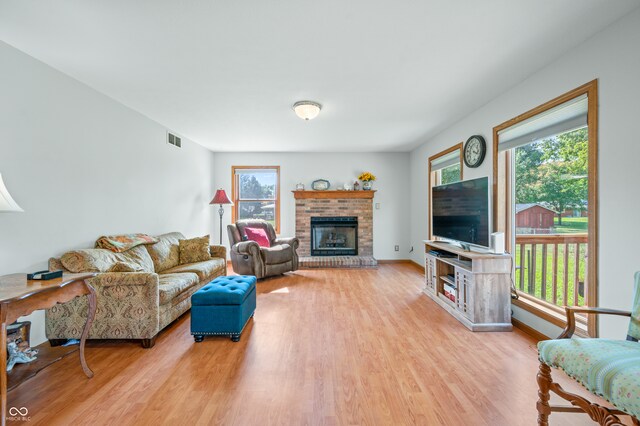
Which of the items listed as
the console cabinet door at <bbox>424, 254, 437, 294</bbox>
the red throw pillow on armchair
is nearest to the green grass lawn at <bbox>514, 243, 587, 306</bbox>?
the console cabinet door at <bbox>424, 254, 437, 294</bbox>

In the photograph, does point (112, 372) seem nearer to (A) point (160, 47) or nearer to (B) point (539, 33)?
(A) point (160, 47)

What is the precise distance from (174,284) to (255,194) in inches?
137

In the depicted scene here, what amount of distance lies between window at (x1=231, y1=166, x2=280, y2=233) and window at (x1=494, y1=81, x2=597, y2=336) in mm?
4248

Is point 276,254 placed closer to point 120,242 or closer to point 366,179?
point 120,242

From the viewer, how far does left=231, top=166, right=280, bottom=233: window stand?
602cm

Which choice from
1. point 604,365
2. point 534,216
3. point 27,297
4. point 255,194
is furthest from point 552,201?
point 255,194

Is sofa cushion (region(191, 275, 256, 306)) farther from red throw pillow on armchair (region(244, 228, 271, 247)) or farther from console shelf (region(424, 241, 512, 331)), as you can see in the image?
red throw pillow on armchair (region(244, 228, 271, 247))

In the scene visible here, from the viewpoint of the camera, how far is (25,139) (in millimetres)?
2215

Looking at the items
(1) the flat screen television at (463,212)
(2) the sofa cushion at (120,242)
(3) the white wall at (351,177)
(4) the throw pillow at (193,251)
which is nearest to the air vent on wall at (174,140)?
(3) the white wall at (351,177)

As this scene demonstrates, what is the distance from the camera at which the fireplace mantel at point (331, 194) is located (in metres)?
5.82

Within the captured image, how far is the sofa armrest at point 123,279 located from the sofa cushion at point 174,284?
219mm

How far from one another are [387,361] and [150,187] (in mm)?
3723

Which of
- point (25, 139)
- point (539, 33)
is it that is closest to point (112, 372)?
point (25, 139)

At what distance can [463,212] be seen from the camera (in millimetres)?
3213
